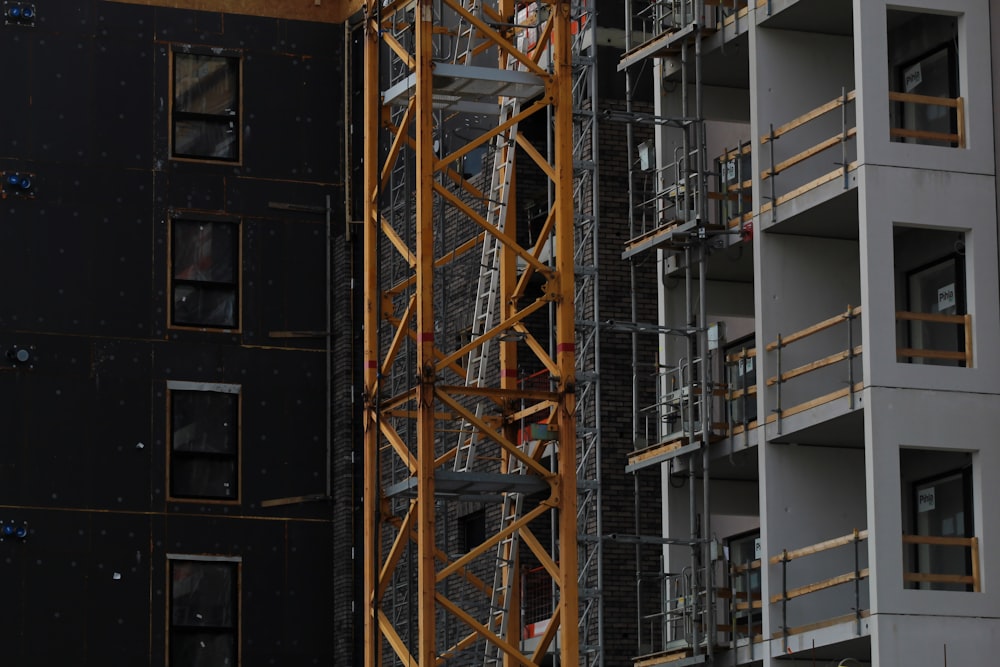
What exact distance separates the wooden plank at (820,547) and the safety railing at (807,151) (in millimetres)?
4715

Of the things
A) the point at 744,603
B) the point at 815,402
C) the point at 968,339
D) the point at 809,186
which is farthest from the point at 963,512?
the point at 809,186

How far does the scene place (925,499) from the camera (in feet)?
97.9

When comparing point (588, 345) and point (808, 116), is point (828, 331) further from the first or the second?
point (588, 345)

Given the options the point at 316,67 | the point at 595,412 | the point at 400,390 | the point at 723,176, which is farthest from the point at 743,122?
the point at 316,67

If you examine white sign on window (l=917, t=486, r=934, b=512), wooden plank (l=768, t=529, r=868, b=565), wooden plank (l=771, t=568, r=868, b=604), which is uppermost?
white sign on window (l=917, t=486, r=934, b=512)

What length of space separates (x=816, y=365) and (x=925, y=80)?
4.40 metres

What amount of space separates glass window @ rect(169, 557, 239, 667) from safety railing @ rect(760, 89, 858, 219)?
18.5 m

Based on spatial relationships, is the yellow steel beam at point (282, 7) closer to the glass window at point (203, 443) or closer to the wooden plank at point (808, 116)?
the glass window at point (203, 443)

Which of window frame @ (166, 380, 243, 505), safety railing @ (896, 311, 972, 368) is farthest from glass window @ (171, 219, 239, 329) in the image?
safety railing @ (896, 311, 972, 368)

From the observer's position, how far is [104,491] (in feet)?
147

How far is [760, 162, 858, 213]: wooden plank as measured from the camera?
2924 centimetres

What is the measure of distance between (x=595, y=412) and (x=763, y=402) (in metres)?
5.81

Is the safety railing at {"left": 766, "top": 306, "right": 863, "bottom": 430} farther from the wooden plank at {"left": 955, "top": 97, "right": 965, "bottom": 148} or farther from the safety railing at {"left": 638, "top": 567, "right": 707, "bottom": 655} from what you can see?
the safety railing at {"left": 638, "top": 567, "right": 707, "bottom": 655}

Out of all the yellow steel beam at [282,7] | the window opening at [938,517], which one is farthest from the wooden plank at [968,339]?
the yellow steel beam at [282,7]
